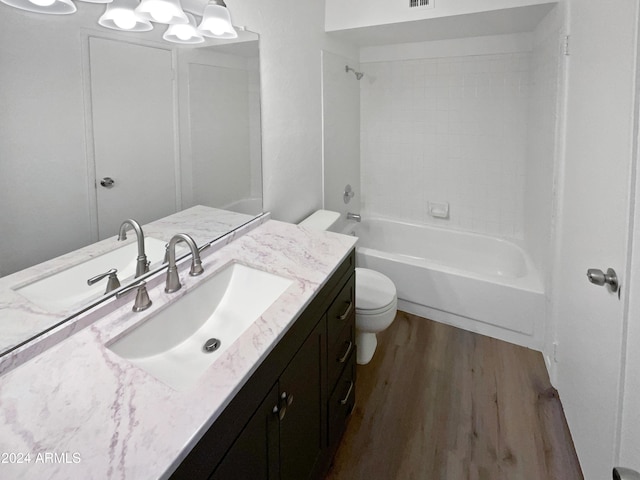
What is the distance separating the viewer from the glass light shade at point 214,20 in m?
1.47

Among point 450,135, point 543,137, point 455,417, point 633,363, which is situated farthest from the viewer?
point 450,135

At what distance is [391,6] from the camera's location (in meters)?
2.48

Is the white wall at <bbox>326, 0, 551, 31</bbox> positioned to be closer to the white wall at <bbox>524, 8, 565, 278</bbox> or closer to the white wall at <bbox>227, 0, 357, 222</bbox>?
the white wall at <bbox>227, 0, 357, 222</bbox>

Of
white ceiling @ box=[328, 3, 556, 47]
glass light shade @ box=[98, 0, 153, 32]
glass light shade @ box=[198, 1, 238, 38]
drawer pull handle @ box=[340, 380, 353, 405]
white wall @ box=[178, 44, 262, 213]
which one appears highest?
white ceiling @ box=[328, 3, 556, 47]

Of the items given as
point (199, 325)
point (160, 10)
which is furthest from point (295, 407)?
point (160, 10)

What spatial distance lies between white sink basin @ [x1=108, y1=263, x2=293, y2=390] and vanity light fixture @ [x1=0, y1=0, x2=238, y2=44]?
85 centimetres

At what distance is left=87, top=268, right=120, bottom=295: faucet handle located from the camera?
1118mm

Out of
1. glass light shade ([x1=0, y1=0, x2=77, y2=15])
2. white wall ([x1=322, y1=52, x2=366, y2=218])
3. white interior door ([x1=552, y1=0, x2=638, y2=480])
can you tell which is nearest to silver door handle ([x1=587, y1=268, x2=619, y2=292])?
white interior door ([x1=552, y1=0, x2=638, y2=480])

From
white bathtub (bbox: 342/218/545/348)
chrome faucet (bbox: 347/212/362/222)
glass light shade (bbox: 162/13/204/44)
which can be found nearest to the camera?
glass light shade (bbox: 162/13/204/44)

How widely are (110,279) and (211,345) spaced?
1.20ft

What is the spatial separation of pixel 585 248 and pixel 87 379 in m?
1.68

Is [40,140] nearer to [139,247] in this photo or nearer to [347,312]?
[139,247]

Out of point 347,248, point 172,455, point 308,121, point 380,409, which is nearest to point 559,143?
point 347,248

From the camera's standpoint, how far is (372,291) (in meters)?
2.17
